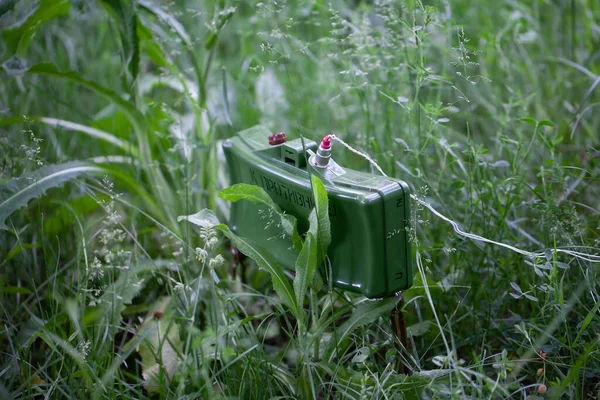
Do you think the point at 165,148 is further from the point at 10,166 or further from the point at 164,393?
the point at 164,393

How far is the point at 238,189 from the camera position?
1.23m

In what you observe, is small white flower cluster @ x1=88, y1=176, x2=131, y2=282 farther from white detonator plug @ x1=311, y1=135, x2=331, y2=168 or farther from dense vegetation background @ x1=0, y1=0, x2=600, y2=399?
white detonator plug @ x1=311, y1=135, x2=331, y2=168

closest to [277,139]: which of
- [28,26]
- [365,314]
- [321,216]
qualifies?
[321,216]

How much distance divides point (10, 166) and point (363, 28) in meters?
1.10

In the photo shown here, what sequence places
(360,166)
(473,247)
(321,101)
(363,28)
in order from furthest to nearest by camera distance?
(321,101) → (360,166) → (363,28) → (473,247)

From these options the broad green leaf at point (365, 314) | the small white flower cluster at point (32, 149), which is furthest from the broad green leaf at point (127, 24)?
the broad green leaf at point (365, 314)

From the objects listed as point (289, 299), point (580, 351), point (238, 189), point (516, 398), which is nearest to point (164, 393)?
point (289, 299)

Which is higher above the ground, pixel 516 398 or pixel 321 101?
pixel 321 101

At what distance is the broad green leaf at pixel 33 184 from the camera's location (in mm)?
1461

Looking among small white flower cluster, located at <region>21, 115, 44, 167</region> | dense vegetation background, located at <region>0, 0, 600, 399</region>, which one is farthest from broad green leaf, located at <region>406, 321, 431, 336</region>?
small white flower cluster, located at <region>21, 115, 44, 167</region>

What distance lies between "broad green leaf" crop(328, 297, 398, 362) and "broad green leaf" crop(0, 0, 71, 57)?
1166mm

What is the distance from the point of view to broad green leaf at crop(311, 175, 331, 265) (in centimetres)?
111

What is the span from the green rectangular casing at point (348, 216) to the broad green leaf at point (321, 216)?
43mm

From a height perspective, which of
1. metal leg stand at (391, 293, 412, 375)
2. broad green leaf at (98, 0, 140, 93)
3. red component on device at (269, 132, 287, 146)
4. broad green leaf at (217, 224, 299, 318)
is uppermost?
broad green leaf at (98, 0, 140, 93)
